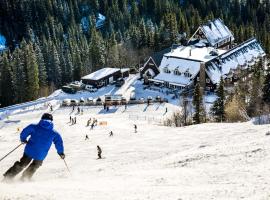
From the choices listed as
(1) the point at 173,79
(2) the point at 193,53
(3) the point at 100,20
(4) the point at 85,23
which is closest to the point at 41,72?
(1) the point at 173,79

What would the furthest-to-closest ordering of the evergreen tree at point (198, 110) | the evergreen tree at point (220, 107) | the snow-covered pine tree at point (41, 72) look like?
the snow-covered pine tree at point (41, 72) → the evergreen tree at point (220, 107) → the evergreen tree at point (198, 110)

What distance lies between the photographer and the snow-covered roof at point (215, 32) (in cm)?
7569

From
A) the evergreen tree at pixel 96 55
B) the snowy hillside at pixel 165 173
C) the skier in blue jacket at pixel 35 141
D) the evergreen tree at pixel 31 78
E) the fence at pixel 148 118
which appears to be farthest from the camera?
the evergreen tree at pixel 96 55

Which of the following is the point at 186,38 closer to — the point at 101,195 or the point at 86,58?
the point at 86,58

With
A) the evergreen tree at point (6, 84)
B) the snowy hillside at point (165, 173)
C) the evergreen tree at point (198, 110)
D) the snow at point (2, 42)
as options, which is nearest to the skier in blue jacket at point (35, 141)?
the snowy hillside at point (165, 173)

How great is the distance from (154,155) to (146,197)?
9.97 meters

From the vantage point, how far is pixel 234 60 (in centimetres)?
6550

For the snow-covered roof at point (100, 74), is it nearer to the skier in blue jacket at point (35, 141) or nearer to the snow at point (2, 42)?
the skier in blue jacket at point (35, 141)

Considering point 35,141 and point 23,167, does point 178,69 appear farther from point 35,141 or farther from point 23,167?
point 23,167

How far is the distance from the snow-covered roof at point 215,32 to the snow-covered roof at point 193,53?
7851 millimetres

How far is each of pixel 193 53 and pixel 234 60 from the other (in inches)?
232

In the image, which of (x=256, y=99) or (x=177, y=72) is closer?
(x=256, y=99)

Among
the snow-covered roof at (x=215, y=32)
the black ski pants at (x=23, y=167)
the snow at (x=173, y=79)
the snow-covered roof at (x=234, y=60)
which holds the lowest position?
the black ski pants at (x=23, y=167)

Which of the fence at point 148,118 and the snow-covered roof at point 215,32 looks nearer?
the fence at point 148,118
